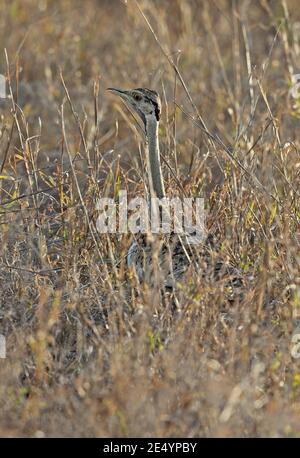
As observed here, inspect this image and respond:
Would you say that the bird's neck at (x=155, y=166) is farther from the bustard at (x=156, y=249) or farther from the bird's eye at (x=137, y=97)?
the bird's eye at (x=137, y=97)

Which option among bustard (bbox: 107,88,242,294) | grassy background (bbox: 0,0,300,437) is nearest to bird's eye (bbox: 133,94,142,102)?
bustard (bbox: 107,88,242,294)

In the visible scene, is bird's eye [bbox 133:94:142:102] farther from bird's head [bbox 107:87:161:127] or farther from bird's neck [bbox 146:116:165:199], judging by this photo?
bird's neck [bbox 146:116:165:199]

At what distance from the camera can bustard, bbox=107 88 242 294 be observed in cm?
304

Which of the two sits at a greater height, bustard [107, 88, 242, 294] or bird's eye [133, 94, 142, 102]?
bird's eye [133, 94, 142, 102]

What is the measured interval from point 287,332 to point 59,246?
1.23 meters

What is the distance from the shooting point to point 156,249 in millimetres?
2826

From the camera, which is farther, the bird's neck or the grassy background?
the bird's neck

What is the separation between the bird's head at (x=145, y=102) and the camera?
360cm

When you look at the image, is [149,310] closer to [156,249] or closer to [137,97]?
[156,249]

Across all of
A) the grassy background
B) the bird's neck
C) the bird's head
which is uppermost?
the bird's head

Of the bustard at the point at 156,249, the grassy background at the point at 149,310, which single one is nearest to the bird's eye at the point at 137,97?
the bustard at the point at 156,249

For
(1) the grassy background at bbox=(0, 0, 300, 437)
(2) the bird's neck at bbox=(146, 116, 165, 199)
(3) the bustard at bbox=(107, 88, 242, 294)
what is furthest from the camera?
(2) the bird's neck at bbox=(146, 116, 165, 199)

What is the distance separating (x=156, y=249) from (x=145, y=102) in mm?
962
